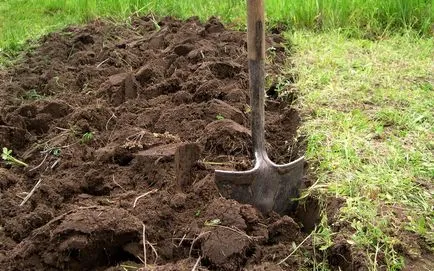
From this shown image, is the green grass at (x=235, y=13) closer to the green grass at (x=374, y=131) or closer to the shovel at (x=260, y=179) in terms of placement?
the green grass at (x=374, y=131)

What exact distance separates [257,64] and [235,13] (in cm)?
289

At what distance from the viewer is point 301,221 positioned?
257cm

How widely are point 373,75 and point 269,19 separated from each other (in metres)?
1.61

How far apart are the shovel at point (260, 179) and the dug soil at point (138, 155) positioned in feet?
0.26

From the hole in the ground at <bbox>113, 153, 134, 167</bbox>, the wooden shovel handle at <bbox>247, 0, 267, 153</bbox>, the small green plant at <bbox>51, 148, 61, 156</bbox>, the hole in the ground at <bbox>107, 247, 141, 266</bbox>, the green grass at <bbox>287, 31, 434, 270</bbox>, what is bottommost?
the green grass at <bbox>287, 31, 434, 270</bbox>

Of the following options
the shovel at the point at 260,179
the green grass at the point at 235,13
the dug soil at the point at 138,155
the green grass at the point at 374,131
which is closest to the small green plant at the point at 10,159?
the dug soil at the point at 138,155

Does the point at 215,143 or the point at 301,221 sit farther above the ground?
the point at 215,143

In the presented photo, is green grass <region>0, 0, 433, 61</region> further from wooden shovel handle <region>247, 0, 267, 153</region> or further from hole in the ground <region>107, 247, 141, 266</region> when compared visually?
→ hole in the ground <region>107, 247, 141, 266</region>

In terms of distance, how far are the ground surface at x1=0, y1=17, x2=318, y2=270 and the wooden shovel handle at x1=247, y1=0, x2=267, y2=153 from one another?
158 mm

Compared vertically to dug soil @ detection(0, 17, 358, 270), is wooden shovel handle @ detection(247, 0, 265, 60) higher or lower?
higher

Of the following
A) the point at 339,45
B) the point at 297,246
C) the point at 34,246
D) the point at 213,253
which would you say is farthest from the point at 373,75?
the point at 34,246

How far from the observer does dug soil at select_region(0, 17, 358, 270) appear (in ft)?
7.11

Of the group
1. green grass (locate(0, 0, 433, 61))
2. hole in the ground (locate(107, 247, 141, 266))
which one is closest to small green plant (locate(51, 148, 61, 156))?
hole in the ground (locate(107, 247, 141, 266))

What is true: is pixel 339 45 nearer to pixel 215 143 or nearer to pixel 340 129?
pixel 340 129
